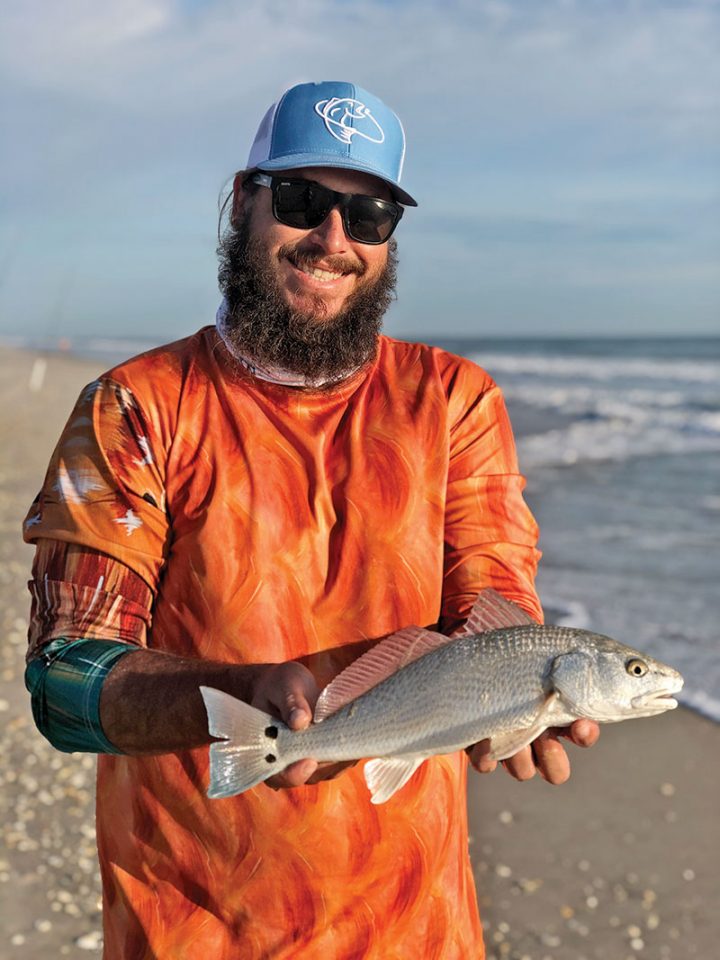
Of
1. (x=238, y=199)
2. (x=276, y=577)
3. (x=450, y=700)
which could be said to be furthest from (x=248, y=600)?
(x=238, y=199)

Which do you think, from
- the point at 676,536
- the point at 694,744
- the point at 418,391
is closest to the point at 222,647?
the point at 418,391

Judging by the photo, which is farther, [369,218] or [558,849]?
[558,849]

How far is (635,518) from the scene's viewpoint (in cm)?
1292

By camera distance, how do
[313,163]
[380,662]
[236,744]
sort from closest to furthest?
[236,744] < [380,662] < [313,163]

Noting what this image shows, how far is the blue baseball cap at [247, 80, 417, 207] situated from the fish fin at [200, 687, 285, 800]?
4.73 feet

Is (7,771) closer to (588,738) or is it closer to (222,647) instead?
(222,647)

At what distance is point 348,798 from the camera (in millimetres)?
2660

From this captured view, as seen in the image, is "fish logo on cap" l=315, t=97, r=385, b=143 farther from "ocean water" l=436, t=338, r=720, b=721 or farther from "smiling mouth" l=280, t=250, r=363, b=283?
"ocean water" l=436, t=338, r=720, b=721

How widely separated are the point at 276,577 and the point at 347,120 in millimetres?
1252

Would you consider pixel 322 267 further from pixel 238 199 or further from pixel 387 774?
pixel 387 774

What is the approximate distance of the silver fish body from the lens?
7.92 feet

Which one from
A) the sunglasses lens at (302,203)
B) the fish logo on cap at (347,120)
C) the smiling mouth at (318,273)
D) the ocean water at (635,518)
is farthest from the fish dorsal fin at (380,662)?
the ocean water at (635,518)

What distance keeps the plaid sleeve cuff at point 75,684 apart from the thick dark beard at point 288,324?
0.88 metres

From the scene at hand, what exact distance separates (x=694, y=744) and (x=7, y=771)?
4510 millimetres
